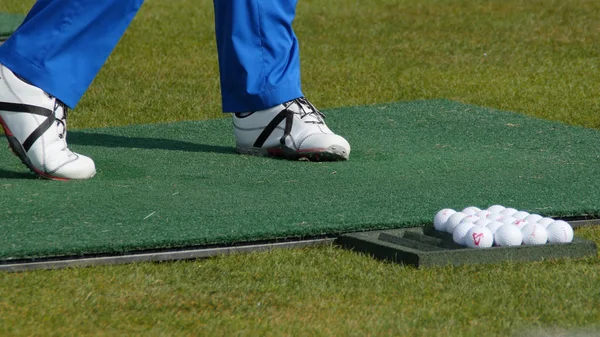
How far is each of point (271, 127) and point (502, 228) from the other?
4.75 ft

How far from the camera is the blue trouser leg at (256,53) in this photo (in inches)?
159

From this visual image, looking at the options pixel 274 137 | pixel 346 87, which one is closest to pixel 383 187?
pixel 274 137

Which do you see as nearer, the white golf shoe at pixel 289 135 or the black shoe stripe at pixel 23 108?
the black shoe stripe at pixel 23 108

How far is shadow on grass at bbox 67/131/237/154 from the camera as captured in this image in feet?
14.1

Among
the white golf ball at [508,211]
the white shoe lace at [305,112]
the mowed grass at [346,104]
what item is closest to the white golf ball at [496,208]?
the white golf ball at [508,211]

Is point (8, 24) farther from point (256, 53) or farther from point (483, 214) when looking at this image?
point (483, 214)

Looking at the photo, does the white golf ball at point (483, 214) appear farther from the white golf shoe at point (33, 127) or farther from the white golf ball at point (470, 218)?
the white golf shoe at point (33, 127)

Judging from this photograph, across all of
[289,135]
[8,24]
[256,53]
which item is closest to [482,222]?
[289,135]

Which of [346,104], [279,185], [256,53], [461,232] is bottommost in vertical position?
[346,104]

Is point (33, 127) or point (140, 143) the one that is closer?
point (33, 127)

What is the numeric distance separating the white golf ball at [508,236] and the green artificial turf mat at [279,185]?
0.91ft

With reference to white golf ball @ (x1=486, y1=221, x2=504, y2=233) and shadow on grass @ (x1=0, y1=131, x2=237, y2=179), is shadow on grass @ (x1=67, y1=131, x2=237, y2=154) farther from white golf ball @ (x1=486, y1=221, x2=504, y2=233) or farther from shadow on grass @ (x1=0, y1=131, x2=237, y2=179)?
white golf ball @ (x1=486, y1=221, x2=504, y2=233)

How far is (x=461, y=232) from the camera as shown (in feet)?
9.42

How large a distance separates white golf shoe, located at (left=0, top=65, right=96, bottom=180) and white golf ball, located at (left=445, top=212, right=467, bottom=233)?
4.28ft
